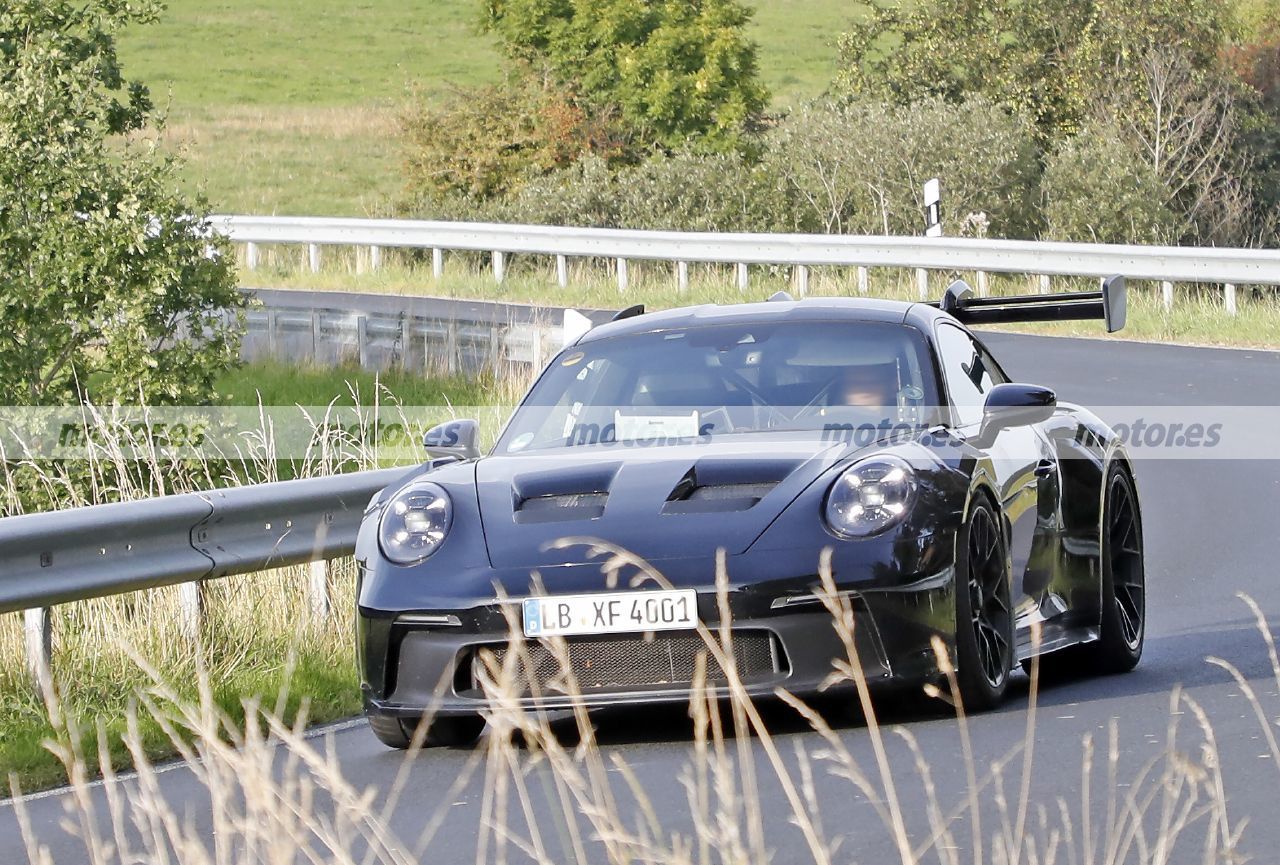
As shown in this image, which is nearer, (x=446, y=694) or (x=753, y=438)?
(x=446, y=694)

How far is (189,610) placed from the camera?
8.67 m

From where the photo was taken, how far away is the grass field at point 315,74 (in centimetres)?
6003

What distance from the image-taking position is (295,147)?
6500 centimetres

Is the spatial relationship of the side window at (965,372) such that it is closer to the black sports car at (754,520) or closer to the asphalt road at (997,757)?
the black sports car at (754,520)

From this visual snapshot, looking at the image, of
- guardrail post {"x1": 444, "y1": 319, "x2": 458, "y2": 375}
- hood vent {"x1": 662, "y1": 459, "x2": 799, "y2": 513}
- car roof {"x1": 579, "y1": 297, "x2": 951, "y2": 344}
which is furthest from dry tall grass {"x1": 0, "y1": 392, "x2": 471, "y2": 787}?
guardrail post {"x1": 444, "y1": 319, "x2": 458, "y2": 375}

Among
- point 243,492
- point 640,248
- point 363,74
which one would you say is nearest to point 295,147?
point 363,74

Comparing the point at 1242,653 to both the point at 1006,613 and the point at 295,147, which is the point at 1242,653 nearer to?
the point at 1006,613

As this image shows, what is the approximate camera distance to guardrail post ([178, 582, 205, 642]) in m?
8.62

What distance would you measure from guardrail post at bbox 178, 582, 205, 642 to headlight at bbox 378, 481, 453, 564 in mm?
1861

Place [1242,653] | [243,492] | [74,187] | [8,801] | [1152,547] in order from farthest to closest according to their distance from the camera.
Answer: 1. [74,187]
2. [1152,547]
3. [243,492]
4. [1242,653]
5. [8,801]

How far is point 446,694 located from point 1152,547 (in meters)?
5.99

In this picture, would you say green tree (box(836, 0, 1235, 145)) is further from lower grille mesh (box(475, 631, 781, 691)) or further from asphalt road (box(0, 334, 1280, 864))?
lower grille mesh (box(475, 631, 781, 691))

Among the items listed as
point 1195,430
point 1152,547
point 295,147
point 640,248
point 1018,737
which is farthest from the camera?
point 295,147

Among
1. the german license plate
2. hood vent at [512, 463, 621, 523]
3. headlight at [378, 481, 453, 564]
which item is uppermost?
hood vent at [512, 463, 621, 523]
